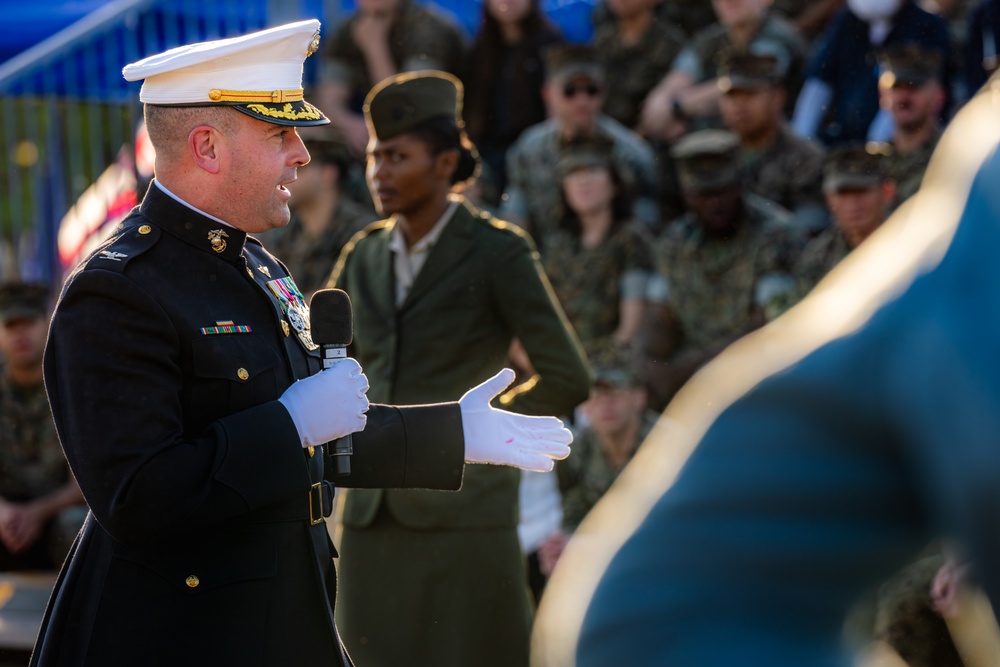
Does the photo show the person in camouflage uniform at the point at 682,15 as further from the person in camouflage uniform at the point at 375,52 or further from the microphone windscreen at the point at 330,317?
the microphone windscreen at the point at 330,317

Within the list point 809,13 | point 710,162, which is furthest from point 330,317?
point 809,13

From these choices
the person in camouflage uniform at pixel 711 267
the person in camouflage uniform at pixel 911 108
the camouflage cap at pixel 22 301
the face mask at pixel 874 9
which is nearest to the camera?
Result: the person in camouflage uniform at pixel 911 108

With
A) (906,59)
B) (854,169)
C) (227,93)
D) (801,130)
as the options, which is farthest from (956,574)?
(801,130)

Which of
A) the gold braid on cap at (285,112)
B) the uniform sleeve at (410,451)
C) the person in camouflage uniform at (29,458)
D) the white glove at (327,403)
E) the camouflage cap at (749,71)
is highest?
the gold braid on cap at (285,112)

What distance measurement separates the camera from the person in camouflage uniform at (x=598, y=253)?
7070mm

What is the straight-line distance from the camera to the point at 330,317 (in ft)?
8.96

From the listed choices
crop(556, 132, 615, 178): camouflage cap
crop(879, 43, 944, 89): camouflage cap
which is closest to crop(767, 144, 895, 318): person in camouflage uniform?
crop(879, 43, 944, 89): camouflage cap

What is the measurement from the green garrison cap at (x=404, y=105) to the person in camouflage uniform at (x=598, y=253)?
2.60 metres

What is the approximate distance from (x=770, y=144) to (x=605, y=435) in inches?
74.3

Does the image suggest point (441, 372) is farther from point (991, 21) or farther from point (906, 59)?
point (991, 21)

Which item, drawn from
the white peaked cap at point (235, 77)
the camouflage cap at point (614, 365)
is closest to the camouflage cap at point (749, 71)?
the camouflage cap at point (614, 365)

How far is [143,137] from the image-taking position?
823 cm

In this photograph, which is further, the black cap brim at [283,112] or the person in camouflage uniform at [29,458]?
the person in camouflage uniform at [29,458]

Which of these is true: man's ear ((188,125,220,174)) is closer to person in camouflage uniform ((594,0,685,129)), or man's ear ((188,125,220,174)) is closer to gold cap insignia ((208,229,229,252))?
gold cap insignia ((208,229,229,252))
